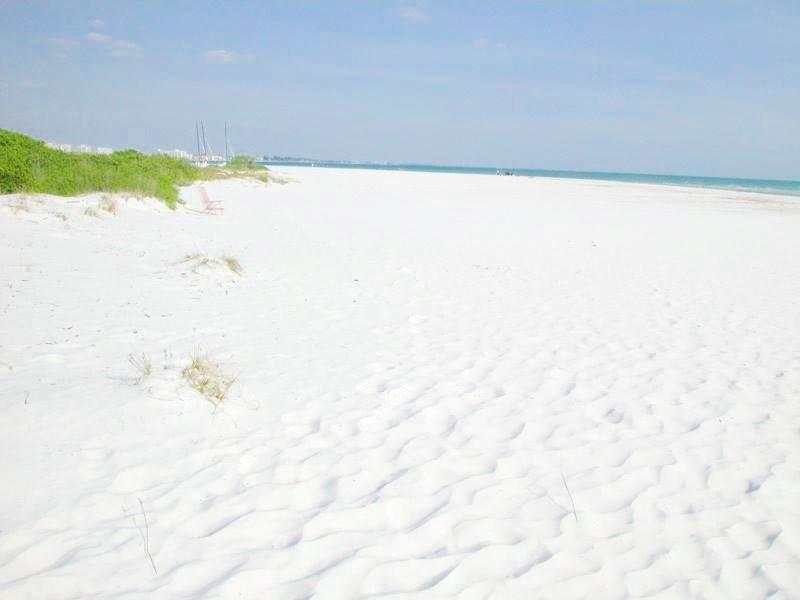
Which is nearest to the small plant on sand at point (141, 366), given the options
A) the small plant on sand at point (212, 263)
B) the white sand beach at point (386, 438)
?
the white sand beach at point (386, 438)

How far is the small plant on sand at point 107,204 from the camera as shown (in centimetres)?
1125

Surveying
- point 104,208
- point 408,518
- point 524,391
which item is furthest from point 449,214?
point 408,518

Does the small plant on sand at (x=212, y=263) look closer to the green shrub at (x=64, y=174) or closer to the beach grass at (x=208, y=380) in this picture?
the beach grass at (x=208, y=380)

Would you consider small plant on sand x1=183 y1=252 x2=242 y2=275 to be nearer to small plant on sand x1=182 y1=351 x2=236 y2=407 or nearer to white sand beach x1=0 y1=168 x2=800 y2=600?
white sand beach x1=0 y1=168 x2=800 y2=600

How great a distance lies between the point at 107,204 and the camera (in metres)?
11.4

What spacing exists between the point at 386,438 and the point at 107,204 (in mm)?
10625

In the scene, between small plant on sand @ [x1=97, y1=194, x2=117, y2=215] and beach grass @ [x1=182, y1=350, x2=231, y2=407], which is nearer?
beach grass @ [x1=182, y1=350, x2=231, y2=407]

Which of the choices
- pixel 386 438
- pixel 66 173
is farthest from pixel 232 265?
pixel 66 173

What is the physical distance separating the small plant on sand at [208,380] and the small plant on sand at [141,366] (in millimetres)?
261

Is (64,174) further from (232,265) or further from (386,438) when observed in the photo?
(386,438)

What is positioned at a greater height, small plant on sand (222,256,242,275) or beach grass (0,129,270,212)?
beach grass (0,129,270,212)

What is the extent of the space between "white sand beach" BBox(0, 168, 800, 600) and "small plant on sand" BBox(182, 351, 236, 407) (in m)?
0.11

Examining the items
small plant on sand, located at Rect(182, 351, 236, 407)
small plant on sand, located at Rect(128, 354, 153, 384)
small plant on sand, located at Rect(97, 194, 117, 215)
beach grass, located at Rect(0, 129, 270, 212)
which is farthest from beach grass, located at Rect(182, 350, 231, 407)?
beach grass, located at Rect(0, 129, 270, 212)

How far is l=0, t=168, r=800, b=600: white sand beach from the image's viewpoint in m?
2.42
